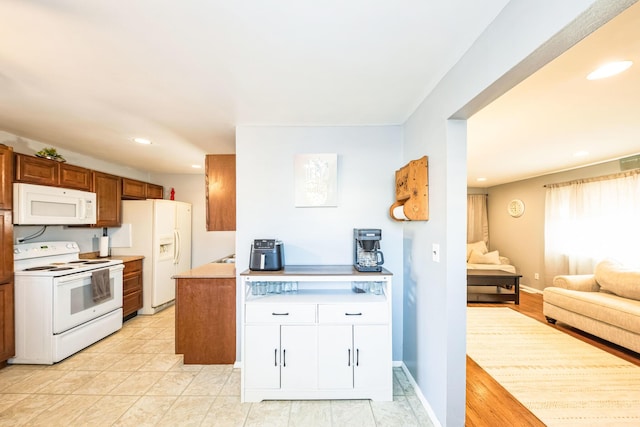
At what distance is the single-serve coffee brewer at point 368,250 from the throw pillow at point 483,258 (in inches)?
176

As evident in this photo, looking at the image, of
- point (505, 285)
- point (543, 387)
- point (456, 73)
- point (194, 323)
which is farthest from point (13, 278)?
point (505, 285)

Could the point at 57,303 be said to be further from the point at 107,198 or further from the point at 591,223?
the point at 591,223

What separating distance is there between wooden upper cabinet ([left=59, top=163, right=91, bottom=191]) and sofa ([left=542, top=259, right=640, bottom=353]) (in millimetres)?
6274

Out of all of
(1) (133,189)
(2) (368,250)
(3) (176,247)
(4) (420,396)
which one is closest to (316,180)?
(2) (368,250)

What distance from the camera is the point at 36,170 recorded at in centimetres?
287

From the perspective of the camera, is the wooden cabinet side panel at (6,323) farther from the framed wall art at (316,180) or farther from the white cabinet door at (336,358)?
the white cabinet door at (336,358)

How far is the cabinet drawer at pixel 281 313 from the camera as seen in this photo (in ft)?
7.02

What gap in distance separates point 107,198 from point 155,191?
102 cm

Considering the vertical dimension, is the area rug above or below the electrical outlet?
below

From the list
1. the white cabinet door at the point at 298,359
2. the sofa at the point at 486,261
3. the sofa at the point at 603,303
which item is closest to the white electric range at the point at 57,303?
the white cabinet door at the point at 298,359

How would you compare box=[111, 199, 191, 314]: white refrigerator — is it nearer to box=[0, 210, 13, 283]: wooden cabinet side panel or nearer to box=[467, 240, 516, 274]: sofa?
box=[0, 210, 13, 283]: wooden cabinet side panel

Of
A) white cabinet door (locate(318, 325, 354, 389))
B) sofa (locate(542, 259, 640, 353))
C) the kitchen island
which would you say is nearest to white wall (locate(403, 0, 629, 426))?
white cabinet door (locate(318, 325, 354, 389))

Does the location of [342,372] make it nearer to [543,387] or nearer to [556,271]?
[543,387]

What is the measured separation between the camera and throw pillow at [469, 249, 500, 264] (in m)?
5.71
